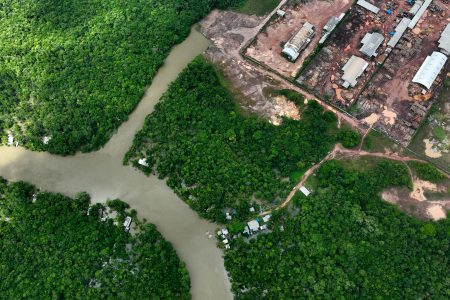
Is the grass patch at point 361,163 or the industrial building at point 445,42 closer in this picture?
the grass patch at point 361,163

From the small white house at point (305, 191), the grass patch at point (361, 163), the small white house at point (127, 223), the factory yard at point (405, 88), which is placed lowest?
the small white house at point (127, 223)

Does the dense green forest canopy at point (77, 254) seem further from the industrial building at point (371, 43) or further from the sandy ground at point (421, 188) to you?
the industrial building at point (371, 43)

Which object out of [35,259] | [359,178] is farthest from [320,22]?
[35,259]

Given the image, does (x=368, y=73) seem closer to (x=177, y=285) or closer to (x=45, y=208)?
(x=177, y=285)

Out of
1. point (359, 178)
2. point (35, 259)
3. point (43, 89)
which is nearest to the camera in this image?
point (35, 259)

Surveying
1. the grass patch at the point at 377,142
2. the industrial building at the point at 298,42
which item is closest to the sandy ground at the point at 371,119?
the grass patch at the point at 377,142

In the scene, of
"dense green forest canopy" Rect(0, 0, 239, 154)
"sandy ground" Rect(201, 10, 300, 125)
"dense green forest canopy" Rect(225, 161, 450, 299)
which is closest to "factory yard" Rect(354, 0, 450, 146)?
"dense green forest canopy" Rect(225, 161, 450, 299)

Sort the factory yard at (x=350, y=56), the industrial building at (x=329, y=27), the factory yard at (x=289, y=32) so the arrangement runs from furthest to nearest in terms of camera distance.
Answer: the industrial building at (x=329, y=27) → the factory yard at (x=289, y=32) → the factory yard at (x=350, y=56)
